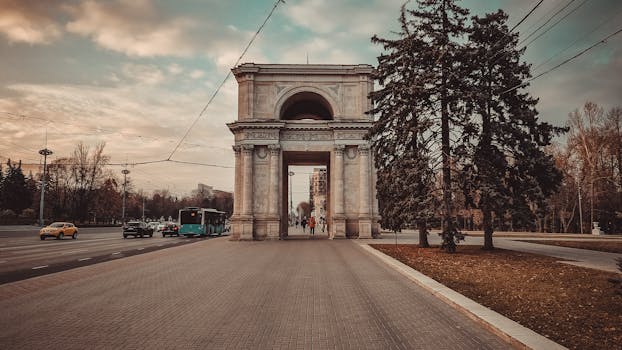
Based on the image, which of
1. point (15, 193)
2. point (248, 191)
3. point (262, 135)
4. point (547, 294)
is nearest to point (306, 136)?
point (262, 135)

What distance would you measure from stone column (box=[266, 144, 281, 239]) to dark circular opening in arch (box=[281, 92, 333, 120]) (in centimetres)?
492

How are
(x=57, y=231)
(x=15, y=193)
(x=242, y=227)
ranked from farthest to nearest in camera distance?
(x=15, y=193)
(x=242, y=227)
(x=57, y=231)

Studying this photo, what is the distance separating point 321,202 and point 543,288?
94.3 metres

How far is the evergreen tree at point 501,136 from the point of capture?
19.0 metres

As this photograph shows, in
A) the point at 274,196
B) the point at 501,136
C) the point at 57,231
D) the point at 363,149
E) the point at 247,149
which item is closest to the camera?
the point at 501,136

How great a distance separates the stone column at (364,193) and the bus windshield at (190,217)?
1815 cm

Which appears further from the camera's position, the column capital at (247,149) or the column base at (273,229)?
the column capital at (247,149)

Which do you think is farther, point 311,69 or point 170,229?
point 170,229

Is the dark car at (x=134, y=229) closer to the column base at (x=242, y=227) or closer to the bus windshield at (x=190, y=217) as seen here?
the bus windshield at (x=190, y=217)

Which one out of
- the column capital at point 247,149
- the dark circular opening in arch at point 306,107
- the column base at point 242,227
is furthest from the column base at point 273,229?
the dark circular opening in arch at point 306,107

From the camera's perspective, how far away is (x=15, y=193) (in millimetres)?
70875

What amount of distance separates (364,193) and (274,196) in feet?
25.4

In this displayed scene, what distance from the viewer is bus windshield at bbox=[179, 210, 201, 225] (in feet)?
138

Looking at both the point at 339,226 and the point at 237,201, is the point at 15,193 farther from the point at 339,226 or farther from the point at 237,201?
the point at 339,226
